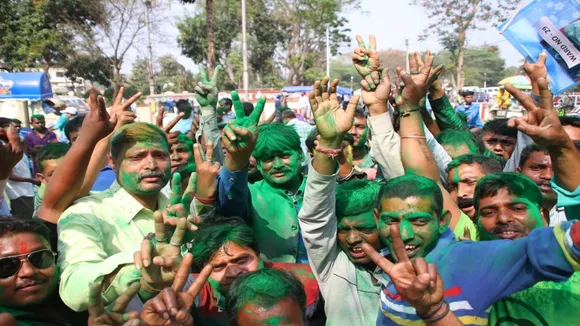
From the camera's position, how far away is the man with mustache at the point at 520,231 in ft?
6.07

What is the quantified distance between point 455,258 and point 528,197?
567 mm

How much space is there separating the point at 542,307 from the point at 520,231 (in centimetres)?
38

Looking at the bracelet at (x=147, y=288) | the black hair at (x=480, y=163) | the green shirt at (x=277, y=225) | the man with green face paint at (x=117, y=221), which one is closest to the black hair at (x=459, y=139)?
the black hair at (x=480, y=163)

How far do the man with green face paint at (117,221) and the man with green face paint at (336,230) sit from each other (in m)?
0.74

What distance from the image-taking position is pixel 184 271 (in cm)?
178

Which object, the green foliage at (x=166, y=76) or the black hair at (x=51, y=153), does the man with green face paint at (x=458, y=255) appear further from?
the green foliage at (x=166, y=76)

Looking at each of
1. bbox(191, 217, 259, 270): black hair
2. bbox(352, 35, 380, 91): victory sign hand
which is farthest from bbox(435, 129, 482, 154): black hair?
bbox(191, 217, 259, 270): black hair

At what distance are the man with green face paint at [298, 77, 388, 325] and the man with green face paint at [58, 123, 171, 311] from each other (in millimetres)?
736

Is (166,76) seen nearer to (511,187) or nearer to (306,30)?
(306,30)

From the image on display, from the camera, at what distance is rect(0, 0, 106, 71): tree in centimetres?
2112

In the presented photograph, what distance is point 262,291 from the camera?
2221 mm

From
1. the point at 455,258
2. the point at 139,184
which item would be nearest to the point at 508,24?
the point at 455,258

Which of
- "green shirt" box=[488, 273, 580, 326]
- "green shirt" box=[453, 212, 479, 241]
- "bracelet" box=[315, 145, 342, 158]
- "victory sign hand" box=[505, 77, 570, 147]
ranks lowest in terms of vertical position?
"green shirt" box=[488, 273, 580, 326]

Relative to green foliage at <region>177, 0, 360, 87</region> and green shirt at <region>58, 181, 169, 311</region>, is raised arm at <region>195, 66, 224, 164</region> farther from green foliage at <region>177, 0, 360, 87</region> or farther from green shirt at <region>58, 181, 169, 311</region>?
green foliage at <region>177, 0, 360, 87</region>
